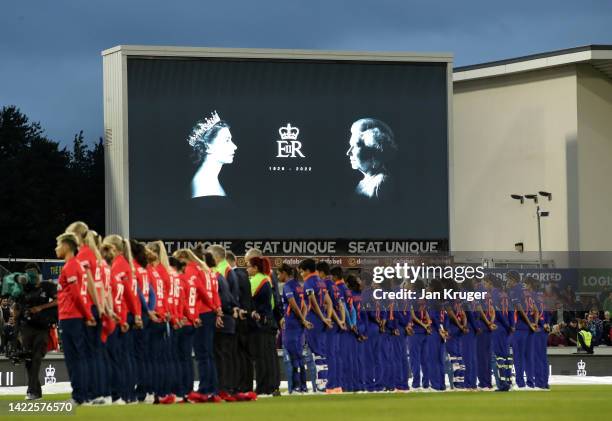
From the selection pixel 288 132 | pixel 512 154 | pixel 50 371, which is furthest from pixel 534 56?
pixel 50 371

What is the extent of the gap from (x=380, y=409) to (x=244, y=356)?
141 inches

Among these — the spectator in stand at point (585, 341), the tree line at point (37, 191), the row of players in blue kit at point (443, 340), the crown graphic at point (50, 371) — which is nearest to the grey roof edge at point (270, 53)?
the spectator in stand at point (585, 341)

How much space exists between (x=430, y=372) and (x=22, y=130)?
61.1 metres

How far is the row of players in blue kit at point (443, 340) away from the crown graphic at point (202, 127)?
21.1 meters

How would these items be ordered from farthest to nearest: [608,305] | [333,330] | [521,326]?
[608,305] → [521,326] → [333,330]

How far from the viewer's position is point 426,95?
45062mm

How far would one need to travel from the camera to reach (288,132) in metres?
44.2

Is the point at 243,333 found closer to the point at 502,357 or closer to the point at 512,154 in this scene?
the point at 502,357

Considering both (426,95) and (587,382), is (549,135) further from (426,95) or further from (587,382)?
(587,382)

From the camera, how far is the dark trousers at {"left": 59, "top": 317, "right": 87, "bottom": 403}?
53.8 feet

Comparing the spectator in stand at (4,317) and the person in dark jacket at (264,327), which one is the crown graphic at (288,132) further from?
the person in dark jacket at (264,327)

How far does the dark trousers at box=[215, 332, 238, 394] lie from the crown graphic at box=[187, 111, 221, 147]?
82.8ft

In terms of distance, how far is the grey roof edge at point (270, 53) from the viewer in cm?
4375

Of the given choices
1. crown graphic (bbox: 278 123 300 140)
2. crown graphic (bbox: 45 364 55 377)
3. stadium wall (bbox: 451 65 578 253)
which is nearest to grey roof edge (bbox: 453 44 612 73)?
stadium wall (bbox: 451 65 578 253)
